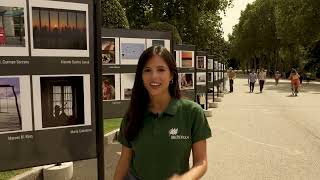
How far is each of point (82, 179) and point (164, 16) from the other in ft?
109

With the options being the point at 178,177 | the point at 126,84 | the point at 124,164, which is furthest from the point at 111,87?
the point at 178,177

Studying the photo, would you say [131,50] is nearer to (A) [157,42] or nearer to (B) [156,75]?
(A) [157,42]

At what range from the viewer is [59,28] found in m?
4.10

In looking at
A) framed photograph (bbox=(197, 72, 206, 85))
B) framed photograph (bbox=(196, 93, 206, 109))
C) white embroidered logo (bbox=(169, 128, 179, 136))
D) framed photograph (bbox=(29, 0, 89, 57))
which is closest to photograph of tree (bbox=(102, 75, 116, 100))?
framed photograph (bbox=(29, 0, 89, 57))

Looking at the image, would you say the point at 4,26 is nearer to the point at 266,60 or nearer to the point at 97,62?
the point at 97,62

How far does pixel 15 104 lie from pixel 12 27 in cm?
70

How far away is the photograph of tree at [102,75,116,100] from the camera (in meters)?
7.63

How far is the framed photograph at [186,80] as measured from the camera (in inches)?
442

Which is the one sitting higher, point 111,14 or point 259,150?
point 111,14

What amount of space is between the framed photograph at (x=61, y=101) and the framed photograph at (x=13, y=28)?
0.31 meters

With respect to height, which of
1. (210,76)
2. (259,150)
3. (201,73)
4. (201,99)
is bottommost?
(259,150)

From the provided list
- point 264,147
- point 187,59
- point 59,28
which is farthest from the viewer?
point 187,59

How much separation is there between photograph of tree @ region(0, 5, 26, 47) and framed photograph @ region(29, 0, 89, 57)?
3.5 inches

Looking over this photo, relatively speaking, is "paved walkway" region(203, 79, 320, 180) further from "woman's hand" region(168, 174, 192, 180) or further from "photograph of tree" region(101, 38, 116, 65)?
"woman's hand" region(168, 174, 192, 180)
